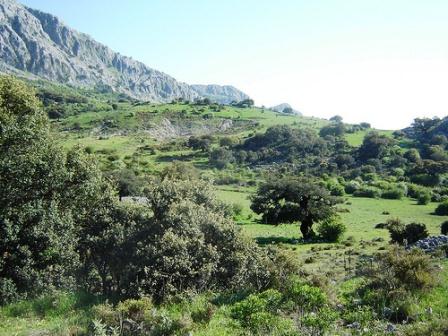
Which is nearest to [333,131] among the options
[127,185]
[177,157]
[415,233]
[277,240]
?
[177,157]

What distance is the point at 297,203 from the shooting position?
46938 millimetres

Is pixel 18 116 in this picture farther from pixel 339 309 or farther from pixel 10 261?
pixel 339 309

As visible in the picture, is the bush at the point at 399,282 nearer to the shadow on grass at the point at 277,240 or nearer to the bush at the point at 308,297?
the bush at the point at 308,297

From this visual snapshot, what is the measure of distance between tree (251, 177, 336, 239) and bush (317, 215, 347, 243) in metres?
1.56

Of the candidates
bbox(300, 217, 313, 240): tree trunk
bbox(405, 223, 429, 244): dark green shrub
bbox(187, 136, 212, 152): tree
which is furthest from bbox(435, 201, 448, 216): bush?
bbox(187, 136, 212, 152): tree

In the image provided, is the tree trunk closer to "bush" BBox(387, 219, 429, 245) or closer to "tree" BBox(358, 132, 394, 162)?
"bush" BBox(387, 219, 429, 245)

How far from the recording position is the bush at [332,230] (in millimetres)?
43125

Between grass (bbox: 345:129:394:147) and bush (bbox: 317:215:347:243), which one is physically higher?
grass (bbox: 345:129:394:147)

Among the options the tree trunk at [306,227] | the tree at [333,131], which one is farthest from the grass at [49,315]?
the tree at [333,131]

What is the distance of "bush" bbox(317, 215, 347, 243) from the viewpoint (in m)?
43.1

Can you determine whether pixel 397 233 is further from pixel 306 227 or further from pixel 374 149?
pixel 374 149

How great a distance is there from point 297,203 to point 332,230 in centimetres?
533

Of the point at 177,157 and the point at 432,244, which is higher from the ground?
the point at 432,244

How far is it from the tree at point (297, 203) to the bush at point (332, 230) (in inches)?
61.2
